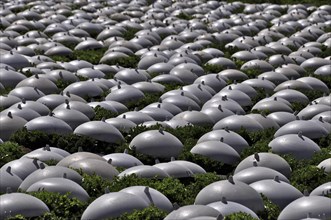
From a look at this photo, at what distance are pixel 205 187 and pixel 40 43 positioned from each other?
104ft

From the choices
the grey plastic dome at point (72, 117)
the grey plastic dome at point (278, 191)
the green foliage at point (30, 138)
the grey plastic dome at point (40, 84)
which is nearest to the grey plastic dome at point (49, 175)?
the grey plastic dome at point (278, 191)

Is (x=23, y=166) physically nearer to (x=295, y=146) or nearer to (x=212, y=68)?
A: (x=295, y=146)

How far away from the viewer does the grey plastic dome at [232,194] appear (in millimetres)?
23625

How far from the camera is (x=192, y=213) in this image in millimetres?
20578

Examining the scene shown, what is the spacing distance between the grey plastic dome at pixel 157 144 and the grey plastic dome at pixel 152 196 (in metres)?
7.24

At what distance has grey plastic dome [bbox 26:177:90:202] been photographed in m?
23.7

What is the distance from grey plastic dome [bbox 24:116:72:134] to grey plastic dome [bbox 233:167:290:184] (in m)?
8.77

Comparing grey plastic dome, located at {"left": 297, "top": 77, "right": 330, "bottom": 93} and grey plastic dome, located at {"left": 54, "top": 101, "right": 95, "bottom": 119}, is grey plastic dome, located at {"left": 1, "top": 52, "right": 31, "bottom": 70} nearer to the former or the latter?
grey plastic dome, located at {"left": 54, "top": 101, "right": 95, "bottom": 119}

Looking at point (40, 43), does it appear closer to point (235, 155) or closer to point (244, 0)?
point (235, 155)

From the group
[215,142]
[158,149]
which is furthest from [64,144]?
[215,142]

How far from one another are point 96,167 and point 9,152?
4222 mm

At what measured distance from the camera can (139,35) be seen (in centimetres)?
5894

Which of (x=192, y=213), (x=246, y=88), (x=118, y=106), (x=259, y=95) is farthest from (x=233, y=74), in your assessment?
(x=192, y=213)

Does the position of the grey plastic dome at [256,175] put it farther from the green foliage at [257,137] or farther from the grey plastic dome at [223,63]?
the grey plastic dome at [223,63]
